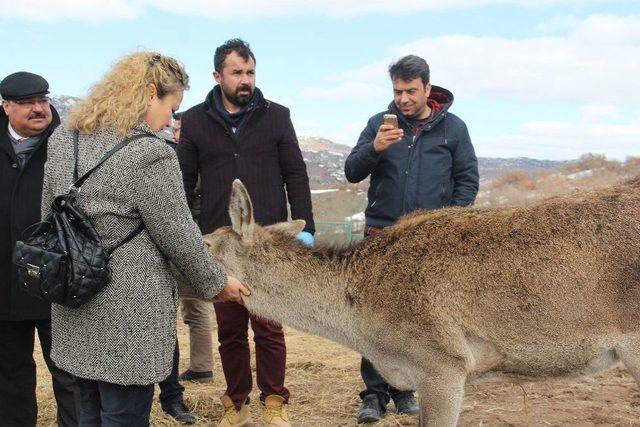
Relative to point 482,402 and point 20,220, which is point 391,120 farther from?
point 482,402

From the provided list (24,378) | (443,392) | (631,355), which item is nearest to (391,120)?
(443,392)

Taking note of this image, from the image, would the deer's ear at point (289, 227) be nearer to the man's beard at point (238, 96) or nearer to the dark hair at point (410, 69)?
the man's beard at point (238, 96)

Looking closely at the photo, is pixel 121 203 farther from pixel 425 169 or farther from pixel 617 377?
pixel 617 377

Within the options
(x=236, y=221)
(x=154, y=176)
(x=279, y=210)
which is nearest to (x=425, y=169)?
(x=279, y=210)

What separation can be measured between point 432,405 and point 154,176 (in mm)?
2596

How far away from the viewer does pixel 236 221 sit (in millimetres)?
5609

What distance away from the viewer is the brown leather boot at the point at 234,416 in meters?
6.89

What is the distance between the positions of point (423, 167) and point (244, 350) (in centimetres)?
245

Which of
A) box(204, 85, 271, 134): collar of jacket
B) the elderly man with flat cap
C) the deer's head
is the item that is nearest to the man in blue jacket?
box(204, 85, 271, 134): collar of jacket

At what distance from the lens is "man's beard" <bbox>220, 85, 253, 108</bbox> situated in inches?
259

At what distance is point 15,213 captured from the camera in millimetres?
6027

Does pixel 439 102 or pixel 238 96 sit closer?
pixel 238 96

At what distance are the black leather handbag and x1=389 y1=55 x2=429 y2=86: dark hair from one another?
3224 mm

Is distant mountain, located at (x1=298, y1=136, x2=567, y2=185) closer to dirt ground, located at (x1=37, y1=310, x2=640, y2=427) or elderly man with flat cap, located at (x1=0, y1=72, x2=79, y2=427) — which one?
dirt ground, located at (x1=37, y1=310, x2=640, y2=427)
